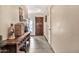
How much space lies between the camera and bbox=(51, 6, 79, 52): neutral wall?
6.41 ft

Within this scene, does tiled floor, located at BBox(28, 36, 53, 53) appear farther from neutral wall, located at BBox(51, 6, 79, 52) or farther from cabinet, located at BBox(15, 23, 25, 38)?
cabinet, located at BBox(15, 23, 25, 38)

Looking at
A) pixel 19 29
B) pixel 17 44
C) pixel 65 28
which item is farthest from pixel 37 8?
pixel 17 44

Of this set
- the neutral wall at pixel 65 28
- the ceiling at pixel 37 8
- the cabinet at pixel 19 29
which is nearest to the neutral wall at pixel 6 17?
the cabinet at pixel 19 29

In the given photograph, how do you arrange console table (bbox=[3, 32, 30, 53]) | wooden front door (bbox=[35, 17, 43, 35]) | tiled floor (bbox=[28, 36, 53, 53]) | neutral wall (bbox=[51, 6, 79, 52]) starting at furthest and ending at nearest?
wooden front door (bbox=[35, 17, 43, 35]) → tiled floor (bbox=[28, 36, 53, 53]) → console table (bbox=[3, 32, 30, 53]) → neutral wall (bbox=[51, 6, 79, 52])

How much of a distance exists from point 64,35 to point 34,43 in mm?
567

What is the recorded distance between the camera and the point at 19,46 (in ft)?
7.20

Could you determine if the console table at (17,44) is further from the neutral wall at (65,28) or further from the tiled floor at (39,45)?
the neutral wall at (65,28)

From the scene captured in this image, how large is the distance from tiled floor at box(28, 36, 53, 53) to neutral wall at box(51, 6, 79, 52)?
0.43ft

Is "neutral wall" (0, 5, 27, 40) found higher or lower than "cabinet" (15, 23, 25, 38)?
higher

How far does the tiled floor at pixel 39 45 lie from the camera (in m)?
2.20

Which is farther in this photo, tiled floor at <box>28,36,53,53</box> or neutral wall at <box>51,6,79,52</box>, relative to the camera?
tiled floor at <box>28,36,53,53</box>

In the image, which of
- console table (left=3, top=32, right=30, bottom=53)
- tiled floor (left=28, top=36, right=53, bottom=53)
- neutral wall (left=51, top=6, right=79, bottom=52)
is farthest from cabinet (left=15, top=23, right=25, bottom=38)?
neutral wall (left=51, top=6, right=79, bottom=52)
